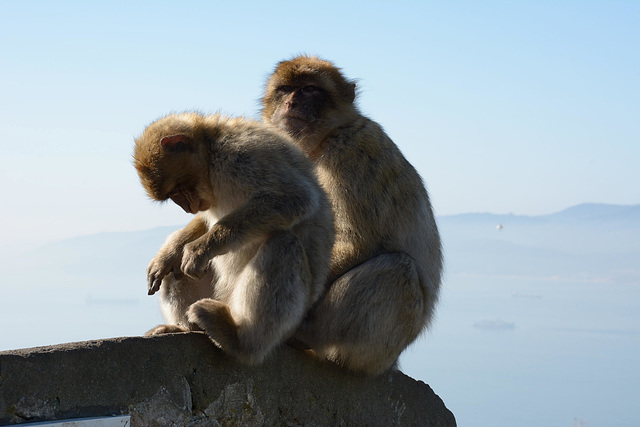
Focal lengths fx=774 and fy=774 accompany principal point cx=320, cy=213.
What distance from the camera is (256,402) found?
2859 mm

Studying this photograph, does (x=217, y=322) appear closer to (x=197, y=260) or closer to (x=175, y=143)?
(x=197, y=260)

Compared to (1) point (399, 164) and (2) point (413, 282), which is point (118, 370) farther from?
(1) point (399, 164)

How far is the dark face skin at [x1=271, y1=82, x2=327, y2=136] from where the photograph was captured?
11.4 ft

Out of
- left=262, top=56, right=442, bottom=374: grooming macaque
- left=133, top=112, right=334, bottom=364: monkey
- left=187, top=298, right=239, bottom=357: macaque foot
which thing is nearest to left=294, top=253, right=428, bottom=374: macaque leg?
left=262, top=56, right=442, bottom=374: grooming macaque

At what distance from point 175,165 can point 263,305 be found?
63 cm

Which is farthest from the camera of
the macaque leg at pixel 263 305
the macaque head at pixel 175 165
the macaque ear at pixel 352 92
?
the macaque ear at pixel 352 92

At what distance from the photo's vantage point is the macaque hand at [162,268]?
295cm

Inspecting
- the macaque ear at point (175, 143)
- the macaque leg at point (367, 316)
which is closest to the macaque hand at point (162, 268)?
the macaque ear at point (175, 143)

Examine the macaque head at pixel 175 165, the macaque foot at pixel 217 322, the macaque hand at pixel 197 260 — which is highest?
the macaque head at pixel 175 165

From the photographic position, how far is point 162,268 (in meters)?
2.96

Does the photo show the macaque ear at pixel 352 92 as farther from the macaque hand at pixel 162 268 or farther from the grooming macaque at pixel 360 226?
the macaque hand at pixel 162 268

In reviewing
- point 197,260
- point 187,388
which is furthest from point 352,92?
point 187,388

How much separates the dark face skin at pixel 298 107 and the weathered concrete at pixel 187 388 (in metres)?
1.05

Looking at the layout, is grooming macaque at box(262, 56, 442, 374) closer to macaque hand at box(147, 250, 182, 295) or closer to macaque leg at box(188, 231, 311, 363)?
macaque leg at box(188, 231, 311, 363)
